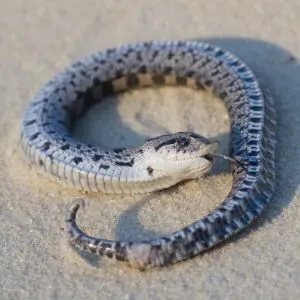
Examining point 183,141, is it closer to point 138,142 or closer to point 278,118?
point 138,142

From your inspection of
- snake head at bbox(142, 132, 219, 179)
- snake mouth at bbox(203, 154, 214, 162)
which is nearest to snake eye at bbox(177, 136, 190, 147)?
snake head at bbox(142, 132, 219, 179)

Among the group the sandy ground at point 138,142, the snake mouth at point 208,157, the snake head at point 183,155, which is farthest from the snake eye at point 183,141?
the sandy ground at point 138,142

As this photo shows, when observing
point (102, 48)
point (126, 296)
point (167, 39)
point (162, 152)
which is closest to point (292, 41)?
point (167, 39)

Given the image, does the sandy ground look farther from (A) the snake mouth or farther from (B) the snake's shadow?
(A) the snake mouth

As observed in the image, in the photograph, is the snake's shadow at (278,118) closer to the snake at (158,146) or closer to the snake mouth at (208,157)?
the snake at (158,146)

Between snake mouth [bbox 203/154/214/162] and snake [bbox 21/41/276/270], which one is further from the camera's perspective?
snake mouth [bbox 203/154/214/162]

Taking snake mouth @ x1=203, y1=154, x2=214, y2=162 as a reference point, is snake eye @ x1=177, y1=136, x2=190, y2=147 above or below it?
above
